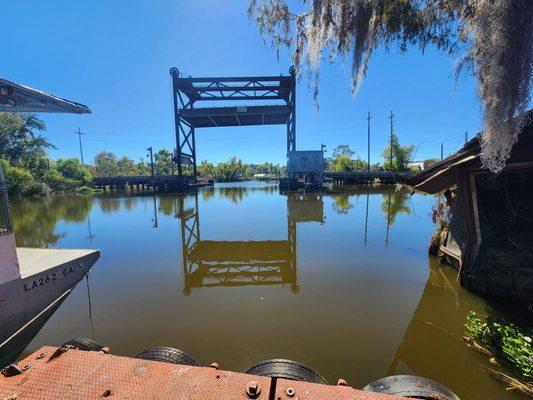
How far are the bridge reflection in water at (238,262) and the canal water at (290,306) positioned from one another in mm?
26

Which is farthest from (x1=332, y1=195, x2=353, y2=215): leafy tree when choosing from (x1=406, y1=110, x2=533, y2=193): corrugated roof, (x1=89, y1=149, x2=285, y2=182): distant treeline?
(x1=89, y1=149, x2=285, y2=182): distant treeline

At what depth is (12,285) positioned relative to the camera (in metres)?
3.35

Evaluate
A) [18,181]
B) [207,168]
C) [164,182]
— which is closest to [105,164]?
[207,168]

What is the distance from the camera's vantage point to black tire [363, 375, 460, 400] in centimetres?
167

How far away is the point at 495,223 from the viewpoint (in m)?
4.58

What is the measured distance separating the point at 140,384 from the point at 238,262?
17.5 feet

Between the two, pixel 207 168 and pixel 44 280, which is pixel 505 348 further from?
pixel 207 168

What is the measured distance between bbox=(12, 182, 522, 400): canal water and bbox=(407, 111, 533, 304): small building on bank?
441 millimetres

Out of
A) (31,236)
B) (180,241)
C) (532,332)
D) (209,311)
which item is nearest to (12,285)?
(209,311)

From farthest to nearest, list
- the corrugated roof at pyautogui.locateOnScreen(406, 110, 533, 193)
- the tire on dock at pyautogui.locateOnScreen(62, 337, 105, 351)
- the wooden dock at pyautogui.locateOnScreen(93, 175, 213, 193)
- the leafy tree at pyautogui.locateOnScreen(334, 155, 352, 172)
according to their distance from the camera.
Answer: the leafy tree at pyautogui.locateOnScreen(334, 155, 352, 172) → the wooden dock at pyautogui.locateOnScreen(93, 175, 213, 193) → the corrugated roof at pyautogui.locateOnScreen(406, 110, 533, 193) → the tire on dock at pyautogui.locateOnScreen(62, 337, 105, 351)

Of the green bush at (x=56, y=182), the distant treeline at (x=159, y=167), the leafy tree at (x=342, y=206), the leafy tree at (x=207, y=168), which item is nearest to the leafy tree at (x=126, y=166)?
the distant treeline at (x=159, y=167)

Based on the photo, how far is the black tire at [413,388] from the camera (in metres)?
1.67

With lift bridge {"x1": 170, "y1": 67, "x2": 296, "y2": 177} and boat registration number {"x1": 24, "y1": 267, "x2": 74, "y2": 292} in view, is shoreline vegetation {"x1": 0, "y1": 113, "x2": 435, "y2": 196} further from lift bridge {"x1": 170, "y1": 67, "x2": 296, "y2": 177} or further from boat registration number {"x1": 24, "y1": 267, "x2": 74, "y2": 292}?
boat registration number {"x1": 24, "y1": 267, "x2": 74, "y2": 292}

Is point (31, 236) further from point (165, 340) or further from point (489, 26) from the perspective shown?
point (489, 26)
